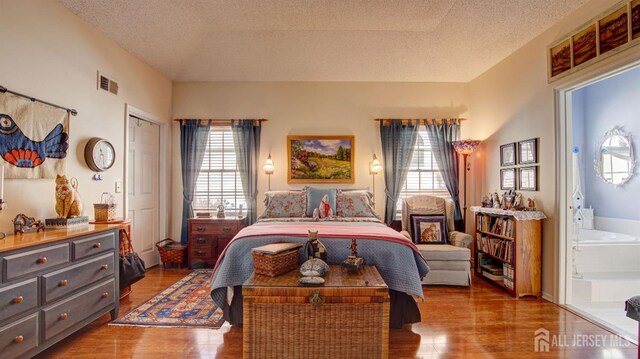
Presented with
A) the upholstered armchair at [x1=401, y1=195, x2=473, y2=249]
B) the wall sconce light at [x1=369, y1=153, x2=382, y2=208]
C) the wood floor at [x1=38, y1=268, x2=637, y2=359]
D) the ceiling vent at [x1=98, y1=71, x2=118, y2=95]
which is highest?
the ceiling vent at [x1=98, y1=71, x2=118, y2=95]

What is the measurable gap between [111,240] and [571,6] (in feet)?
15.7

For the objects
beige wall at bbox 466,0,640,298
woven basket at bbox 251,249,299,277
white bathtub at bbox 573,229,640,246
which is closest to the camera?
woven basket at bbox 251,249,299,277

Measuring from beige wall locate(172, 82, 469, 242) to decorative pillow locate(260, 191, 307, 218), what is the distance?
23.8 inches

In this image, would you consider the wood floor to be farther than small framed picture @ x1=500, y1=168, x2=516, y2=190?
No

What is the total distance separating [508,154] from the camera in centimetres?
389

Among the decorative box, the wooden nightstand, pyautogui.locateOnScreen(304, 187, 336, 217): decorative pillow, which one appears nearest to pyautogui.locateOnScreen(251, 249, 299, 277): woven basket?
the decorative box

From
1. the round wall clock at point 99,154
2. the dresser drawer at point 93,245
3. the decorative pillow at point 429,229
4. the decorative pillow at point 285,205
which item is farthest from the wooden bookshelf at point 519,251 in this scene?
the round wall clock at point 99,154

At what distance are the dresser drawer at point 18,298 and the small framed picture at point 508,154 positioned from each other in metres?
4.70

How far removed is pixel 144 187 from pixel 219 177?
3.39 ft

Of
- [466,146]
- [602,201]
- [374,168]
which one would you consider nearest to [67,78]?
[374,168]

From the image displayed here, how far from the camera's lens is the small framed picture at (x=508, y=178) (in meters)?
3.80

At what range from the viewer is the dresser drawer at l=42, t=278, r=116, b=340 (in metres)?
2.05

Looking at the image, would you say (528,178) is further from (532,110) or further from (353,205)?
(353,205)

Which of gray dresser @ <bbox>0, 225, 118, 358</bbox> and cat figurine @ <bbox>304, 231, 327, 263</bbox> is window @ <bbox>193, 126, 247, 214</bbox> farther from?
cat figurine @ <bbox>304, 231, 327, 263</bbox>
